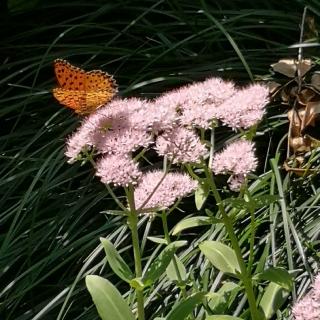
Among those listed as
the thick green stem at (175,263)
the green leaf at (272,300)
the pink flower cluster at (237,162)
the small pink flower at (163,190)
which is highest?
the pink flower cluster at (237,162)

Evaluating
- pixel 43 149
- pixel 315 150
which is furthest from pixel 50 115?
pixel 315 150

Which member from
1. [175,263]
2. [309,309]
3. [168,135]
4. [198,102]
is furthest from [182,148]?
[309,309]

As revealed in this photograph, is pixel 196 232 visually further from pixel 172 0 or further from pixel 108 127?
pixel 172 0

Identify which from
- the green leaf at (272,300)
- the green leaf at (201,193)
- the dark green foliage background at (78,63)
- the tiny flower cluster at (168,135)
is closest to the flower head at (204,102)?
the tiny flower cluster at (168,135)

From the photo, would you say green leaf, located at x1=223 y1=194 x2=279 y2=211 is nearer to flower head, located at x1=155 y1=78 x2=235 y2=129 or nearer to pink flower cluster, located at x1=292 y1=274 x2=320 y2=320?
flower head, located at x1=155 y1=78 x2=235 y2=129

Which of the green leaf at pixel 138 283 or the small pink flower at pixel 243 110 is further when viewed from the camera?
the small pink flower at pixel 243 110

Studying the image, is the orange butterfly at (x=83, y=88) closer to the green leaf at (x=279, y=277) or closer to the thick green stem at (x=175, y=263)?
the thick green stem at (x=175, y=263)

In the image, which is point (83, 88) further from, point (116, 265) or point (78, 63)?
point (78, 63)

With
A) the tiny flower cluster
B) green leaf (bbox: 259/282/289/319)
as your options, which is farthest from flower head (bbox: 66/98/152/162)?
green leaf (bbox: 259/282/289/319)
